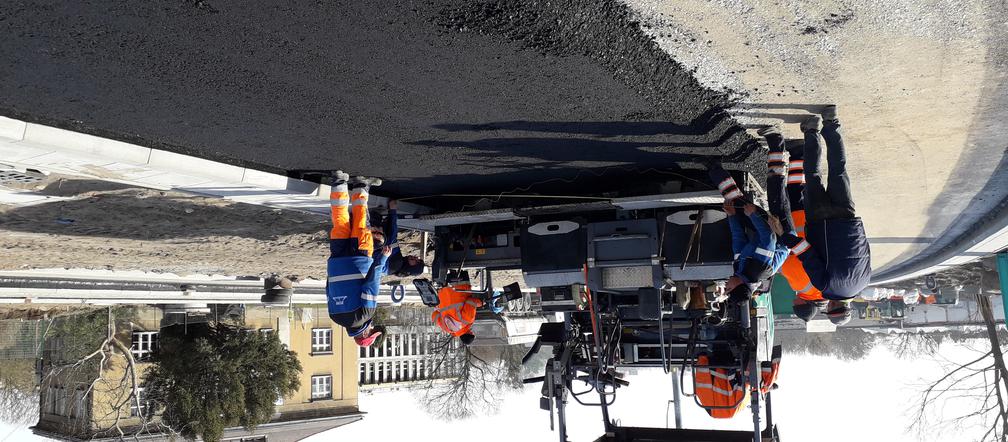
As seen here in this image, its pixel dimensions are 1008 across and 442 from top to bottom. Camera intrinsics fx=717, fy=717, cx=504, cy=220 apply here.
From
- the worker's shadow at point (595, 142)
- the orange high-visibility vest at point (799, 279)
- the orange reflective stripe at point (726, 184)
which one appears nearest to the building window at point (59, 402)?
the worker's shadow at point (595, 142)

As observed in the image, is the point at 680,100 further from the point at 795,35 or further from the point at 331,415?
the point at 331,415

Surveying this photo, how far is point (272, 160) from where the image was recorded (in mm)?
6020

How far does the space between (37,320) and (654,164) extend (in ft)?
52.4

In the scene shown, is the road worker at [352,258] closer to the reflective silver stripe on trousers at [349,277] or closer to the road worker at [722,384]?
the reflective silver stripe on trousers at [349,277]

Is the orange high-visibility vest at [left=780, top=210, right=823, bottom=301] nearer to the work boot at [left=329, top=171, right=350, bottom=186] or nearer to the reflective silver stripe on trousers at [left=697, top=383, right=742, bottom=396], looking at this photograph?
the reflective silver stripe on trousers at [left=697, top=383, right=742, bottom=396]

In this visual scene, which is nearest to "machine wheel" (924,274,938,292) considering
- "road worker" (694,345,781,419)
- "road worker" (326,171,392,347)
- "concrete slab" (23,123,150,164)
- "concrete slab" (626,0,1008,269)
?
"concrete slab" (626,0,1008,269)

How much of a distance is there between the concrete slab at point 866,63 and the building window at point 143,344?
63.6 feet

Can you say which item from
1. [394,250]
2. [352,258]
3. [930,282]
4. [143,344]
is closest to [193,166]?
[352,258]

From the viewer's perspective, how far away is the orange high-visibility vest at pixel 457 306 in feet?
27.2

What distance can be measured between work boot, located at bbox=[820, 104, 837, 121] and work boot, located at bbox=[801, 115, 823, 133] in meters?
0.08

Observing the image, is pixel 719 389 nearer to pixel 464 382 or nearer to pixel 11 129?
pixel 11 129

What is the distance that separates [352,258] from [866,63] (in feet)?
14.7

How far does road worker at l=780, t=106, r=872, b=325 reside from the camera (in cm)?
562

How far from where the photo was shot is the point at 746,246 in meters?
6.23
